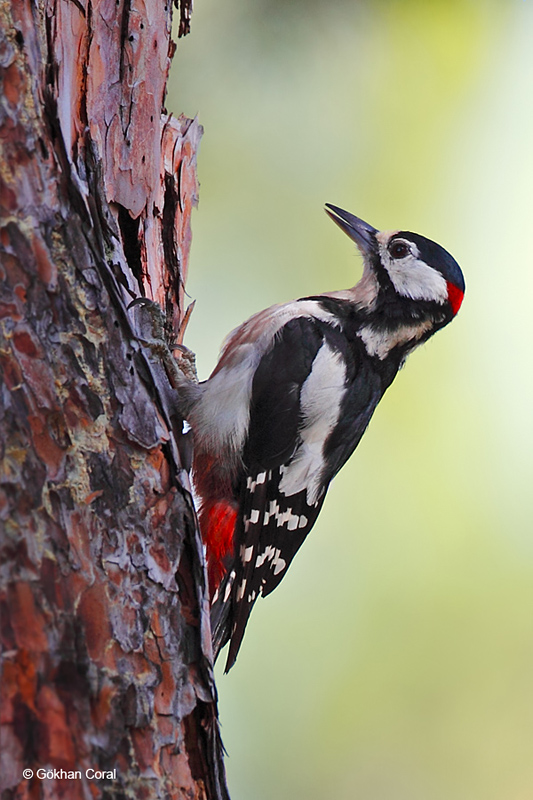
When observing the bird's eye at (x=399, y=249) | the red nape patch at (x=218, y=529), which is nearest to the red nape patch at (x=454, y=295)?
the bird's eye at (x=399, y=249)

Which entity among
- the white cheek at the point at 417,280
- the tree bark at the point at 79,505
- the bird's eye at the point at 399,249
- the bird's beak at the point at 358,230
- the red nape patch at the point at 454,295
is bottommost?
the tree bark at the point at 79,505

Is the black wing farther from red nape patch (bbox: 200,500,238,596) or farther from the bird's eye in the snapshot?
the bird's eye

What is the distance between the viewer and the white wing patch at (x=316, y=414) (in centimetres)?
202

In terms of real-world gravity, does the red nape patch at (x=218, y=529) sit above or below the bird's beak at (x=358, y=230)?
below

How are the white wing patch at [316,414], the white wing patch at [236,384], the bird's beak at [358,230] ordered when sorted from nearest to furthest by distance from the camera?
the white wing patch at [236,384] → the white wing patch at [316,414] → the bird's beak at [358,230]

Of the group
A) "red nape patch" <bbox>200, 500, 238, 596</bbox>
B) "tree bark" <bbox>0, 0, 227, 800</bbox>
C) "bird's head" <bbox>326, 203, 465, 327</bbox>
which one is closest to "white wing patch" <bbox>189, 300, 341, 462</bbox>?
"red nape patch" <bbox>200, 500, 238, 596</bbox>

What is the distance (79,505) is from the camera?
1047 mm

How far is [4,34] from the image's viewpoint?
3.57ft

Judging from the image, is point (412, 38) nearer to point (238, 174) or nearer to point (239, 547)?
point (238, 174)

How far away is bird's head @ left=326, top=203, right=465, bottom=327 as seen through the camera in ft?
7.31

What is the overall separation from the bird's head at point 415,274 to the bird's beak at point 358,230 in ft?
0.16

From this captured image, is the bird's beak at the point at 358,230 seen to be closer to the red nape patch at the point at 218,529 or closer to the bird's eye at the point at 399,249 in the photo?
the bird's eye at the point at 399,249

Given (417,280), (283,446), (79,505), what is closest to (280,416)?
(283,446)

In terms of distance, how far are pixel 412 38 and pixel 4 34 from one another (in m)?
2.89
